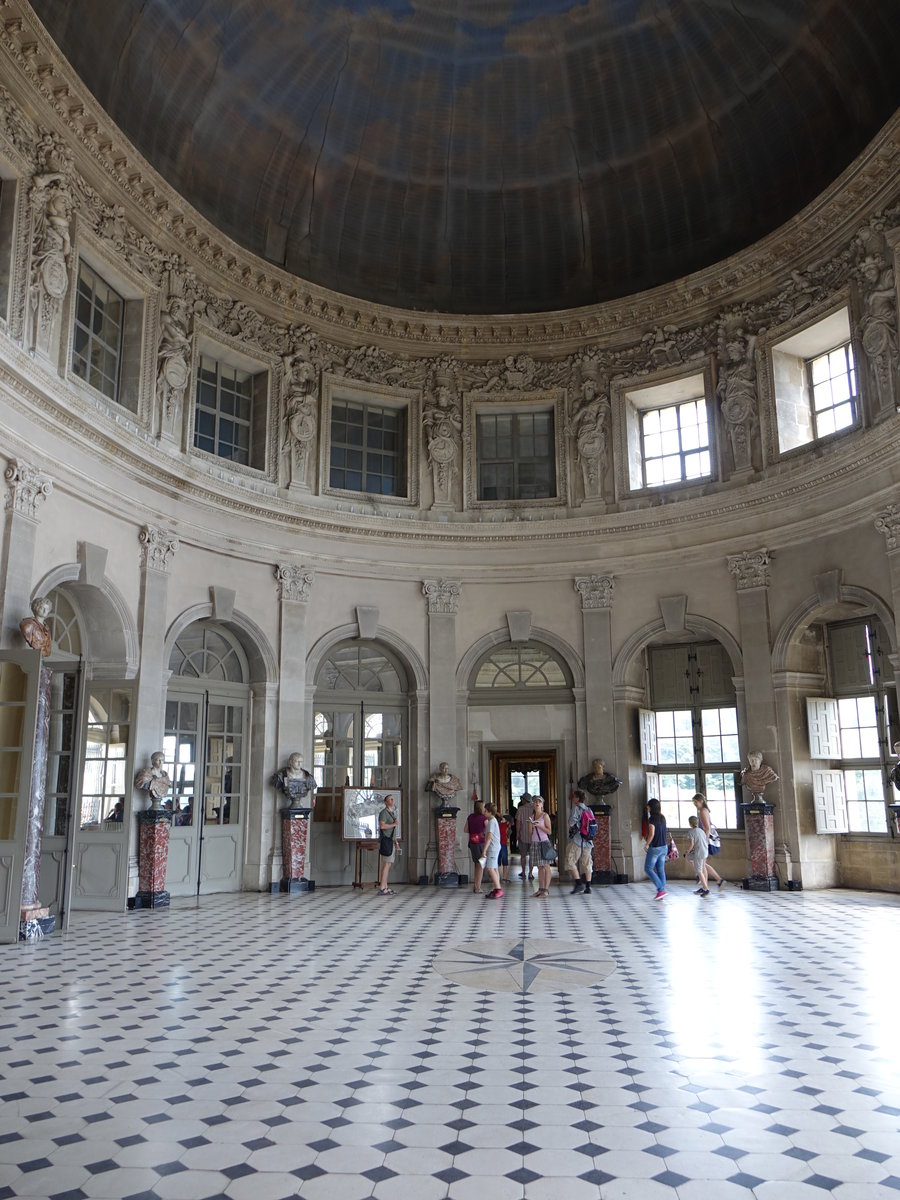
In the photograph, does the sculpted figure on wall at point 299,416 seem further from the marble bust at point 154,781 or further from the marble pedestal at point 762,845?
the marble pedestal at point 762,845

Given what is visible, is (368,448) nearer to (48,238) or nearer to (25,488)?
(48,238)

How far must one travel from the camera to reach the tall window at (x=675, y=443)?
58.2ft

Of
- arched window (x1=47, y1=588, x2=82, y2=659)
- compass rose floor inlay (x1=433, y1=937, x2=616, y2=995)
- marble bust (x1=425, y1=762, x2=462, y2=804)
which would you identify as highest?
arched window (x1=47, y1=588, x2=82, y2=659)

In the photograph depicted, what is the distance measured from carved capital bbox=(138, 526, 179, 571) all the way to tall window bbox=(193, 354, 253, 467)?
2147 millimetres

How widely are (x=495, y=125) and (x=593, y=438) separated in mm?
6161

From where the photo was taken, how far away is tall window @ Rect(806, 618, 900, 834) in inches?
605

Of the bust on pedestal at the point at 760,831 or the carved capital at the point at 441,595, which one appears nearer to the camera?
the bust on pedestal at the point at 760,831

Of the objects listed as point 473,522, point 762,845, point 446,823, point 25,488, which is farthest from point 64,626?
point 762,845

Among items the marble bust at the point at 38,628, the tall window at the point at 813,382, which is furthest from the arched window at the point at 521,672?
the marble bust at the point at 38,628

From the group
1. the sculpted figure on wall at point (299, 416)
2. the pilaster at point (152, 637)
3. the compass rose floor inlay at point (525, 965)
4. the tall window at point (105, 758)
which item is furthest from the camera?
the sculpted figure on wall at point (299, 416)

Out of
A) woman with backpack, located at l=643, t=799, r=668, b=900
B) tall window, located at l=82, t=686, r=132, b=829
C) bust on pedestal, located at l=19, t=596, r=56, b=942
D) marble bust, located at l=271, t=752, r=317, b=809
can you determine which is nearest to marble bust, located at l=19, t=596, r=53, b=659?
bust on pedestal, located at l=19, t=596, r=56, b=942

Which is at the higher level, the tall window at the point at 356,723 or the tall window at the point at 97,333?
the tall window at the point at 97,333

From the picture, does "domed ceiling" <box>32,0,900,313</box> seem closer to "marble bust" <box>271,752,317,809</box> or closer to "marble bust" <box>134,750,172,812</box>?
"marble bust" <box>271,752,317,809</box>

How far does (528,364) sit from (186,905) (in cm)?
1165
